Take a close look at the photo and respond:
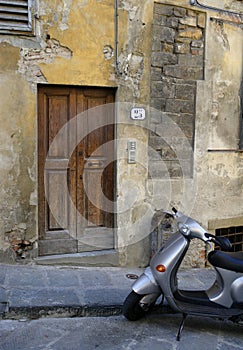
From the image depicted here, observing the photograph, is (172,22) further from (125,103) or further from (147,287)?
(147,287)

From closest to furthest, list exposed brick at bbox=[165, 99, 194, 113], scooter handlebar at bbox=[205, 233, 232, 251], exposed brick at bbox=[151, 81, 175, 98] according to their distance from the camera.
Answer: scooter handlebar at bbox=[205, 233, 232, 251]
exposed brick at bbox=[151, 81, 175, 98]
exposed brick at bbox=[165, 99, 194, 113]

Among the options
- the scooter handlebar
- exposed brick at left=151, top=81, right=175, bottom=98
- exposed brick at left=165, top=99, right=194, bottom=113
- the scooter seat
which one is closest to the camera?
the scooter handlebar

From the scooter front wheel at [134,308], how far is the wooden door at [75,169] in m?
1.74

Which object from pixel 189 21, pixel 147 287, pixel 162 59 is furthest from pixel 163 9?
pixel 147 287

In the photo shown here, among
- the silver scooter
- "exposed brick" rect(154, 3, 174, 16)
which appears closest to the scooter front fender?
the silver scooter

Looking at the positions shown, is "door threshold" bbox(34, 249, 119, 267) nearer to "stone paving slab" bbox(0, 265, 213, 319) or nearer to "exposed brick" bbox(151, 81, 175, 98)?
"stone paving slab" bbox(0, 265, 213, 319)

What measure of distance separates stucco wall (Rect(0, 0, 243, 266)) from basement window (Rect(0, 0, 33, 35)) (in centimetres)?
9

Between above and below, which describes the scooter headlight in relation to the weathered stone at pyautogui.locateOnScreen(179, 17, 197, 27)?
below

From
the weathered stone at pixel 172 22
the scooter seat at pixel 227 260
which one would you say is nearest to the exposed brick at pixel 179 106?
Result: the weathered stone at pixel 172 22

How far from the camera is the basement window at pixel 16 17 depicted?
16.5ft

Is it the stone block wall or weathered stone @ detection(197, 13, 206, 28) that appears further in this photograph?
weathered stone @ detection(197, 13, 206, 28)

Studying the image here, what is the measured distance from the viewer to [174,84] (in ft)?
19.6

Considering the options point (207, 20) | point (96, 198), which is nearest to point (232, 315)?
point (96, 198)

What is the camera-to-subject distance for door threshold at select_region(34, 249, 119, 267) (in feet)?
18.0
